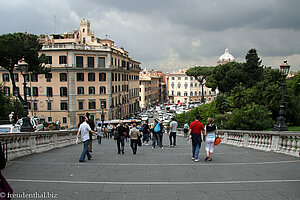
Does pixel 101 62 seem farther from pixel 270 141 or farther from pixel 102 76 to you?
pixel 270 141

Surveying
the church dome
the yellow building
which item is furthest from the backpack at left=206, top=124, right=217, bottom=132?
the church dome

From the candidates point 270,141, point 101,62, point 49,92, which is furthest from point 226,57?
point 270,141

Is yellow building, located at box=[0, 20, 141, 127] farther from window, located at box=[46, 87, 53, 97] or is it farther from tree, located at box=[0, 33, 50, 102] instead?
Result: tree, located at box=[0, 33, 50, 102]

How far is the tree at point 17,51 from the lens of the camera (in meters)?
33.4

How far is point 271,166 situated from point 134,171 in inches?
170

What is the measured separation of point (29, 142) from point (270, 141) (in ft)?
35.5

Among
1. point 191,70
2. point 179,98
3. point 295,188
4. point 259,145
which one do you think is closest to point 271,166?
point 295,188

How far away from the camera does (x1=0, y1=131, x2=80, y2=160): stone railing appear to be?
10.0 metres

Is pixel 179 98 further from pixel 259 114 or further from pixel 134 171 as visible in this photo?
pixel 134 171

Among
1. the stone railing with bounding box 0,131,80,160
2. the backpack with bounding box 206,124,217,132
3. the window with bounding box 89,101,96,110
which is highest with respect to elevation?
the window with bounding box 89,101,96,110

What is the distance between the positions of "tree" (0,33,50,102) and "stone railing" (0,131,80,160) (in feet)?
74.3

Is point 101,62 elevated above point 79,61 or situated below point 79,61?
above

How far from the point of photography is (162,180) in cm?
671

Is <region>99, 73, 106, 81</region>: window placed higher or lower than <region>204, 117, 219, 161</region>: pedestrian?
higher
